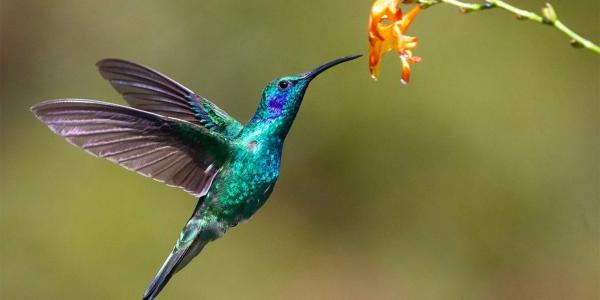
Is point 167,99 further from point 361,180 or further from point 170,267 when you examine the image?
point 361,180

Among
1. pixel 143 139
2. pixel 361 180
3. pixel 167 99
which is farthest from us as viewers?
pixel 361 180

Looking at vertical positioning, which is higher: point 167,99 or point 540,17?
point 540,17

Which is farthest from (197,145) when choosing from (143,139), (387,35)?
(387,35)

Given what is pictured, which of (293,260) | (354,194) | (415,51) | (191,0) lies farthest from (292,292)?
(191,0)

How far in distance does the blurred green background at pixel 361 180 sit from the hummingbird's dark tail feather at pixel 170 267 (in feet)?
8.95

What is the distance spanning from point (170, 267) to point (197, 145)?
0.42 metres

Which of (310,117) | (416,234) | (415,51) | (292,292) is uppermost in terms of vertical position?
(415,51)

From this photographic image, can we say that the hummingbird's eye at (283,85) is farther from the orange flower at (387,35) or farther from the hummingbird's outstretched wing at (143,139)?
the orange flower at (387,35)

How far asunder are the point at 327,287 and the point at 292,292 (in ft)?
0.84

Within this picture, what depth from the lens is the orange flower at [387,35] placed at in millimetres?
2215

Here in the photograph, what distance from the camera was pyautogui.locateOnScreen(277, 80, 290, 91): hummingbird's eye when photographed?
8.78ft

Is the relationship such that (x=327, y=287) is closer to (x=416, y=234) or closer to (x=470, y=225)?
(x=416, y=234)

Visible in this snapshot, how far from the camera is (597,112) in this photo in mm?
5773

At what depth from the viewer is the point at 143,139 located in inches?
99.0
